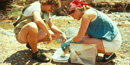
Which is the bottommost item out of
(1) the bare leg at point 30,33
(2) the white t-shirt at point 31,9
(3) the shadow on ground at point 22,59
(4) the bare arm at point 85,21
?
(3) the shadow on ground at point 22,59

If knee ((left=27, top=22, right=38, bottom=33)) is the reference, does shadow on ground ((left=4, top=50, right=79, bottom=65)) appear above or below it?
below

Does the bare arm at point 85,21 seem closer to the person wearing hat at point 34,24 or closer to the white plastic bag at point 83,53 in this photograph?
the white plastic bag at point 83,53

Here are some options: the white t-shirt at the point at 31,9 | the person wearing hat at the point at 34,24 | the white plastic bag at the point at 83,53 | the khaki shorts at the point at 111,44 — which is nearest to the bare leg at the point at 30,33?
the person wearing hat at the point at 34,24

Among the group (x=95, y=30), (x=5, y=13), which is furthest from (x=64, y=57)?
(x=5, y=13)

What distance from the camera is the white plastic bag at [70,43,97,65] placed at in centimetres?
235

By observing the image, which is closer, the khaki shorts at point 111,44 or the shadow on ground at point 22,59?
the khaki shorts at point 111,44

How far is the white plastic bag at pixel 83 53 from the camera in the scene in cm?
235

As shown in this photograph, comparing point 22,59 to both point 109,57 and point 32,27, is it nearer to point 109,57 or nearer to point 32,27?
point 32,27

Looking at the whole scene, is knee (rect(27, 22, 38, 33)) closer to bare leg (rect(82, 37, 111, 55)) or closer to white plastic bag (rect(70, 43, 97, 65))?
white plastic bag (rect(70, 43, 97, 65))

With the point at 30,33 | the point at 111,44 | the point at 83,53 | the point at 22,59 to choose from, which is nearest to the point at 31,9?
the point at 30,33

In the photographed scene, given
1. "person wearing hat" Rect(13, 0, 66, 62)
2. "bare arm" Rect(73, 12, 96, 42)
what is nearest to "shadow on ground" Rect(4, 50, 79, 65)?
"person wearing hat" Rect(13, 0, 66, 62)

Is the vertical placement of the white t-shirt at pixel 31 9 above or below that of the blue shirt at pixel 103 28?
above

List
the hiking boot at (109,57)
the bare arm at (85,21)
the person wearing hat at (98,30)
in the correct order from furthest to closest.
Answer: the hiking boot at (109,57) < the person wearing hat at (98,30) < the bare arm at (85,21)

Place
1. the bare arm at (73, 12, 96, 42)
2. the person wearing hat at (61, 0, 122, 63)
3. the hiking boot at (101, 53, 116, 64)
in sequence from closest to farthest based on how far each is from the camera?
the bare arm at (73, 12, 96, 42)
the person wearing hat at (61, 0, 122, 63)
the hiking boot at (101, 53, 116, 64)
